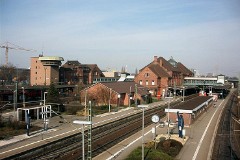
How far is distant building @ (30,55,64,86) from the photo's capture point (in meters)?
96.9

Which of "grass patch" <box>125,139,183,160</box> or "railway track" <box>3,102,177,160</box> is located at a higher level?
"grass patch" <box>125,139,183,160</box>

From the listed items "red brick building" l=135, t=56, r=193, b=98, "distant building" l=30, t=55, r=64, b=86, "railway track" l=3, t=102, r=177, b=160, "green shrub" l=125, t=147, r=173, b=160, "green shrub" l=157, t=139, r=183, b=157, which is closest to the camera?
"green shrub" l=125, t=147, r=173, b=160

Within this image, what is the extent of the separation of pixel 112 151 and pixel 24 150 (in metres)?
7.20

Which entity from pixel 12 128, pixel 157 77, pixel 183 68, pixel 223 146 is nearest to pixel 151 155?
pixel 223 146

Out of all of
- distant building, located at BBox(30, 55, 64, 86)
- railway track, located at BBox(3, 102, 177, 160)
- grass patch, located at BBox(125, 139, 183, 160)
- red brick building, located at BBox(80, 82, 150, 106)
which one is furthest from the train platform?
distant building, located at BBox(30, 55, 64, 86)

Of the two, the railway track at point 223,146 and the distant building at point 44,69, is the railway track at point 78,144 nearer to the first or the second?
the railway track at point 223,146

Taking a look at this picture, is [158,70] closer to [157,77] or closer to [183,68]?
[157,77]

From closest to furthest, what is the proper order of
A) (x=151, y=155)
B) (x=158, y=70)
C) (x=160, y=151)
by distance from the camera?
(x=151, y=155)
(x=160, y=151)
(x=158, y=70)

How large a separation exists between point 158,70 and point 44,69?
136 feet

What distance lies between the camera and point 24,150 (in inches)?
892

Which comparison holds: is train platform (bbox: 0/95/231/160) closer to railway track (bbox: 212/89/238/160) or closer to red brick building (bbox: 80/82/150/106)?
railway track (bbox: 212/89/238/160)

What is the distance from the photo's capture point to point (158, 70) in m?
84.0

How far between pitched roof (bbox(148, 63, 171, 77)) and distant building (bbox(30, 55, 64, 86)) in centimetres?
3486

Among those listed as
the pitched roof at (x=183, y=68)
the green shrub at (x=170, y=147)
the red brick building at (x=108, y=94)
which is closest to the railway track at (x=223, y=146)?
the green shrub at (x=170, y=147)
